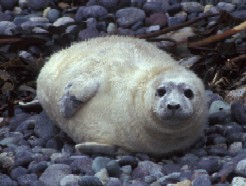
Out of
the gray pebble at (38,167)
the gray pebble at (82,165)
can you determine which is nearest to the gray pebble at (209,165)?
the gray pebble at (82,165)

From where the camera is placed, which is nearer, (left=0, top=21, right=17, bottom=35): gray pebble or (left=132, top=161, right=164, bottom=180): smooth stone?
(left=132, top=161, right=164, bottom=180): smooth stone

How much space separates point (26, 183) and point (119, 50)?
1.19 m

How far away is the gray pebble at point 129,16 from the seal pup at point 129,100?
2284 millimetres

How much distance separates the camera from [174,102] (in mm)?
5172

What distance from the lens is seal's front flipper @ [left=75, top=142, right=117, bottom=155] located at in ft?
18.1

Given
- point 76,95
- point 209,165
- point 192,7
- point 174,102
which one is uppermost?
point 174,102

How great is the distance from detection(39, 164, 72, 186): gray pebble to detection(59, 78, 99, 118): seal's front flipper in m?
0.45

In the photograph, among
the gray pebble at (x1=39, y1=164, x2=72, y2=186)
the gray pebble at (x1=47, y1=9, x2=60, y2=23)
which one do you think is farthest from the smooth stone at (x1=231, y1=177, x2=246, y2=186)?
the gray pebble at (x1=47, y1=9, x2=60, y2=23)

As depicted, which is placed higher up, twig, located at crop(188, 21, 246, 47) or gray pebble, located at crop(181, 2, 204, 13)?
twig, located at crop(188, 21, 246, 47)

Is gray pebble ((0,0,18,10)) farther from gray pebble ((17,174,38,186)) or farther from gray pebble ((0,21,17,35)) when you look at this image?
gray pebble ((17,174,38,186))

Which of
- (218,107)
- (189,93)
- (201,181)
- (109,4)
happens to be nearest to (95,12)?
(109,4)

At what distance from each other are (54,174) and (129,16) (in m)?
3.41

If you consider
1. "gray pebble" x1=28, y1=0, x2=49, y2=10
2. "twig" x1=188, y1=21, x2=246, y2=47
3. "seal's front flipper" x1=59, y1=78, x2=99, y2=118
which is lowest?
"gray pebble" x1=28, y1=0, x2=49, y2=10

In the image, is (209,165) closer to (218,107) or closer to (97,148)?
(97,148)
